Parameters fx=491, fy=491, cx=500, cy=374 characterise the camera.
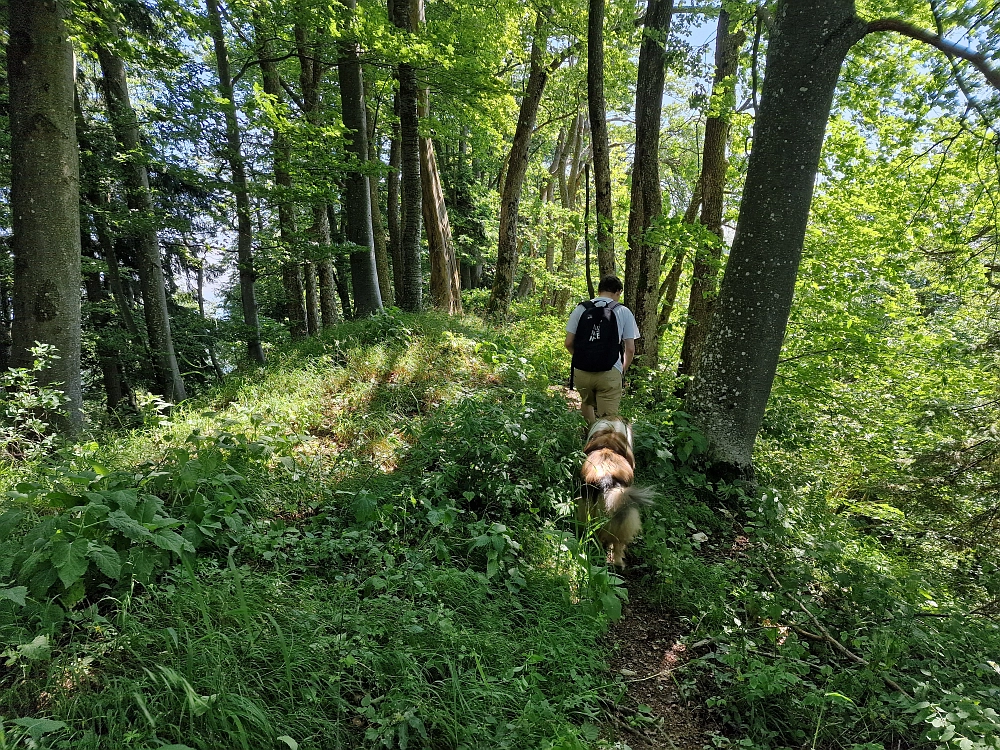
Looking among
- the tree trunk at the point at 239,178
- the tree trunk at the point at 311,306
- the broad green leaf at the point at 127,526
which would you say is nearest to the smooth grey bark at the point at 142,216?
the tree trunk at the point at 239,178

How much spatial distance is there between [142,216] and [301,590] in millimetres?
8127

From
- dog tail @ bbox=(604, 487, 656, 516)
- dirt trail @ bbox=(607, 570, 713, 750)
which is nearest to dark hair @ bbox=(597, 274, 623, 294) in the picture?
dog tail @ bbox=(604, 487, 656, 516)

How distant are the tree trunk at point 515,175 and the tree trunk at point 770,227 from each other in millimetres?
6771

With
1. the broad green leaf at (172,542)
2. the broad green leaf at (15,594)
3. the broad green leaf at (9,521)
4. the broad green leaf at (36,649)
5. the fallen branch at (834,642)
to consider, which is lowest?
the fallen branch at (834,642)

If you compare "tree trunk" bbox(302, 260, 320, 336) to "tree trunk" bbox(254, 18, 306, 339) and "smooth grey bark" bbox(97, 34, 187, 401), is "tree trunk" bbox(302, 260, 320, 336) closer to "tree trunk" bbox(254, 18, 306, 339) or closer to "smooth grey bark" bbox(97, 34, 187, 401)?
"tree trunk" bbox(254, 18, 306, 339)

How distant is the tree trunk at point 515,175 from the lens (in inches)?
450

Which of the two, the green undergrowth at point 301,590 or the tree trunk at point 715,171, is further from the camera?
the tree trunk at point 715,171

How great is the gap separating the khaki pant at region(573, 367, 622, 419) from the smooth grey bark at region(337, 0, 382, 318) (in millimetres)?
4899

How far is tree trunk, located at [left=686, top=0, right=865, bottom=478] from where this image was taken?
419cm

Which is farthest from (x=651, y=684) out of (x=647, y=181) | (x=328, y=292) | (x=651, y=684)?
(x=328, y=292)

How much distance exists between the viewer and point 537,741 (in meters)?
2.20

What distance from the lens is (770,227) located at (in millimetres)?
4465

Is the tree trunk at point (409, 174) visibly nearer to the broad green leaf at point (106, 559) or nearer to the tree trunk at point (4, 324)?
the broad green leaf at point (106, 559)

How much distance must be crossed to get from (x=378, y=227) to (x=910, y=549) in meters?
13.0
